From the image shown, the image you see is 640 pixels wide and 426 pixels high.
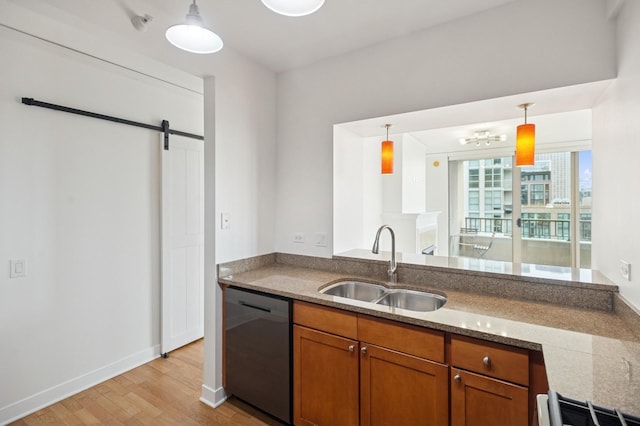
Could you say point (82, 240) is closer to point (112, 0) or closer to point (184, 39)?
point (112, 0)

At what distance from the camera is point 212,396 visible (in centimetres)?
220

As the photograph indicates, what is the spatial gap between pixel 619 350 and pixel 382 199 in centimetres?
365

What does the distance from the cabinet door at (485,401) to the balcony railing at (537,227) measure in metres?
4.67

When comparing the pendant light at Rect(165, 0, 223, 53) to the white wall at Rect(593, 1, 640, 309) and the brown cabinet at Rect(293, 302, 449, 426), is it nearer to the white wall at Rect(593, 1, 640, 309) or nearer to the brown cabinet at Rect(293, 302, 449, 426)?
the brown cabinet at Rect(293, 302, 449, 426)

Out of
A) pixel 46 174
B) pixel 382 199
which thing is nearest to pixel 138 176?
pixel 46 174

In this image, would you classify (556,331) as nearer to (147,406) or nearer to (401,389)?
(401,389)

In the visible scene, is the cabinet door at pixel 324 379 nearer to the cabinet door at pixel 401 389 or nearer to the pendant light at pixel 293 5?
the cabinet door at pixel 401 389

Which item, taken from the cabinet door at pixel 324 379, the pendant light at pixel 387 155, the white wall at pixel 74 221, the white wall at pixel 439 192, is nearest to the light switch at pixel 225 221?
the cabinet door at pixel 324 379

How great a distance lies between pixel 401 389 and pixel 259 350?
95 centimetres

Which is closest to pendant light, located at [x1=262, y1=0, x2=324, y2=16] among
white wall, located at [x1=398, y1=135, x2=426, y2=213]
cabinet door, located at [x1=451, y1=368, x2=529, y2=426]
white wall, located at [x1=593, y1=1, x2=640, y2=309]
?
white wall, located at [x1=593, y1=1, x2=640, y2=309]

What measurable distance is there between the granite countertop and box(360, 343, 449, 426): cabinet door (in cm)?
20

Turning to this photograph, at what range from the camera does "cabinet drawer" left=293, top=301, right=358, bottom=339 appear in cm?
170

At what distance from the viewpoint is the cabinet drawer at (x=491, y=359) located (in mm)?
1253

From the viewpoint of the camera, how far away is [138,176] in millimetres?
2734
